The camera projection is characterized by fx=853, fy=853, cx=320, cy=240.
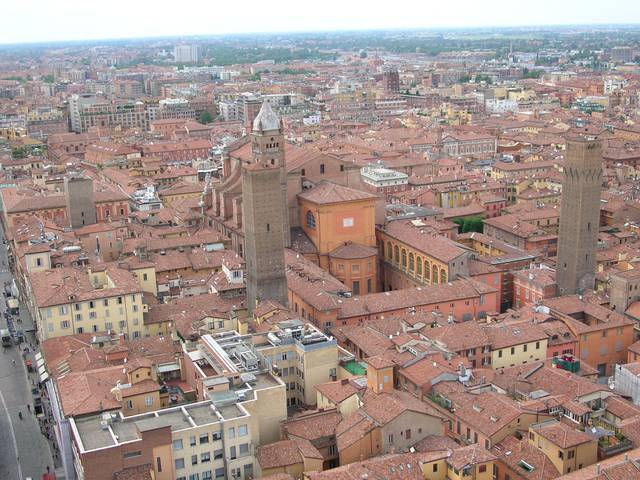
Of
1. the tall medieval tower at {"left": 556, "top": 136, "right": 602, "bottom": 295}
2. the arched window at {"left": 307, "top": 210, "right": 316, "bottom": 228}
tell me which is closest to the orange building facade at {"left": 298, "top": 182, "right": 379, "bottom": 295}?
the arched window at {"left": 307, "top": 210, "right": 316, "bottom": 228}

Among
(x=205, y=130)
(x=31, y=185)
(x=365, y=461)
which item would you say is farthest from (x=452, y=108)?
(x=365, y=461)

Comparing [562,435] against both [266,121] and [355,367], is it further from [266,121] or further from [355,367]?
[266,121]

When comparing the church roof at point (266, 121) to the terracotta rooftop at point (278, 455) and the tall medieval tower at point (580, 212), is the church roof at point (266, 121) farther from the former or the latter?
the terracotta rooftop at point (278, 455)

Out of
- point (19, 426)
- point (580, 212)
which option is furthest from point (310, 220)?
point (19, 426)

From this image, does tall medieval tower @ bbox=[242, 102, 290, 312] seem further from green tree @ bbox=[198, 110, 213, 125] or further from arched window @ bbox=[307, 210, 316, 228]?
green tree @ bbox=[198, 110, 213, 125]

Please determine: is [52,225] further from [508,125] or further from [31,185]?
[508,125]
